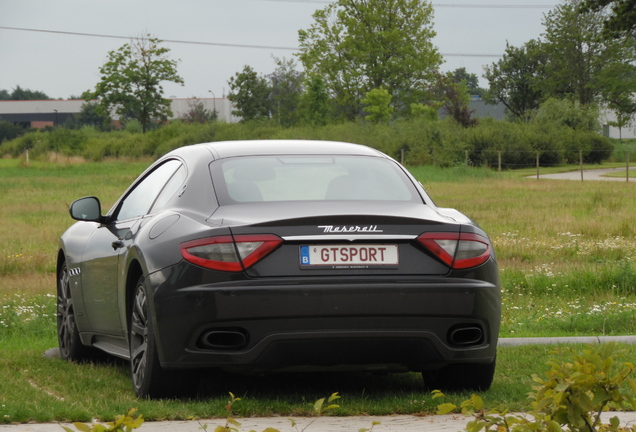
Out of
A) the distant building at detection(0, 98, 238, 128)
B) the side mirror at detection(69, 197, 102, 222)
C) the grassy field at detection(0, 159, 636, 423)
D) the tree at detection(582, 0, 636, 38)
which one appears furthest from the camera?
the distant building at detection(0, 98, 238, 128)

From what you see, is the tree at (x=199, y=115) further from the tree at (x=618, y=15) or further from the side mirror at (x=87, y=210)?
the side mirror at (x=87, y=210)

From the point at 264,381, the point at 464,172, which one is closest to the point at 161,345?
the point at 264,381

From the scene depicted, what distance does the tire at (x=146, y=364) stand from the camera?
→ 5.79 metres

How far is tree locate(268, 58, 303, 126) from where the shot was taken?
8669 cm

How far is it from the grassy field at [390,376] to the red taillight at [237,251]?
73 cm

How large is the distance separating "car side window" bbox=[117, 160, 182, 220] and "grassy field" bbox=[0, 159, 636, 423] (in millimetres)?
1054

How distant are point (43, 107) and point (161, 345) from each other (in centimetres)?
15477

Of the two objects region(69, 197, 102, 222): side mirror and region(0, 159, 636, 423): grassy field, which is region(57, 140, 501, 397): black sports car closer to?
region(0, 159, 636, 423): grassy field

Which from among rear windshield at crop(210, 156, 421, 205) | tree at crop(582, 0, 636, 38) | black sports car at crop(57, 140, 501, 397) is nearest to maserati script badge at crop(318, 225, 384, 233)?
black sports car at crop(57, 140, 501, 397)

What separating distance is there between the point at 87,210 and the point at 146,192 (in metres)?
0.45

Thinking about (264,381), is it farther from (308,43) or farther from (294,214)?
(308,43)

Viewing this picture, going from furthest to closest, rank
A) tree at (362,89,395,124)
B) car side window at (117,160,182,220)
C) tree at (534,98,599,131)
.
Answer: tree at (362,89,395,124)
tree at (534,98,599,131)
car side window at (117,160,182,220)

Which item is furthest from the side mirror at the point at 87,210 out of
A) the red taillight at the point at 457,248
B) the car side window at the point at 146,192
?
the red taillight at the point at 457,248

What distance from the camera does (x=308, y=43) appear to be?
92188 mm
